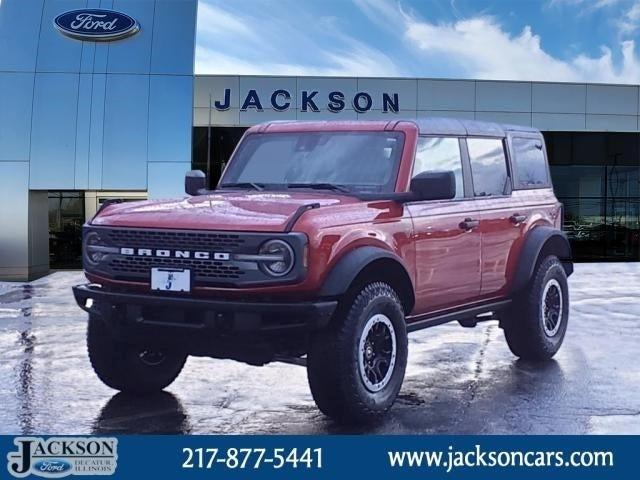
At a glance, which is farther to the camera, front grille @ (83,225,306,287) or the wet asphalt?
the wet asphalt

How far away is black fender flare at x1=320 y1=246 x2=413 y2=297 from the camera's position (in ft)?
14.7

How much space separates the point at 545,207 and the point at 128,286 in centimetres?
402

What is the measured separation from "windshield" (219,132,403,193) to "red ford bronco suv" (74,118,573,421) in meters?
0.01

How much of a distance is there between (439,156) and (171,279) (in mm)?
2367

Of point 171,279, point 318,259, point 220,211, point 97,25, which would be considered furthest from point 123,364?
point 97,25

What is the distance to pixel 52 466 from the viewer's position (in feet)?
11.1

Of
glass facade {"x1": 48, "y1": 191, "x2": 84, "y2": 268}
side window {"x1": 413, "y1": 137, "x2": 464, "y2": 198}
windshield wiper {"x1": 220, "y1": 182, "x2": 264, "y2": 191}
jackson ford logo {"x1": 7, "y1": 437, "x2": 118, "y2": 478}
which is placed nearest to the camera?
jackson ford logo {"x1": 7, "y1": 437, "x2": 118, "y2": 478}

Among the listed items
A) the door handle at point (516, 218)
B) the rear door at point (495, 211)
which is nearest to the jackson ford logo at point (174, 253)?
the rear door at point (495, 211)

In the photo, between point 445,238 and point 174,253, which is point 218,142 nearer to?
point 445,238

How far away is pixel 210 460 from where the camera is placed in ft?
11.4

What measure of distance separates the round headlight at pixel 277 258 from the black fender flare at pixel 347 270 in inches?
10.8

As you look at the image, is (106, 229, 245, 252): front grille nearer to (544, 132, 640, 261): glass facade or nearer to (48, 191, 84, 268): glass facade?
(48, 191, 84, 268): glass facade

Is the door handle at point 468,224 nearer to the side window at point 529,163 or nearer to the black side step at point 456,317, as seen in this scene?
the black side step at point 456,317

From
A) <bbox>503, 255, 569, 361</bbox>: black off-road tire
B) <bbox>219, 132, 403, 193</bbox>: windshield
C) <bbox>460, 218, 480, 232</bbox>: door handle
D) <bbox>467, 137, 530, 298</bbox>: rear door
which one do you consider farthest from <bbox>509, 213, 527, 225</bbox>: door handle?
<bbox>219, 132, 403, 193</bbox>: windshield
